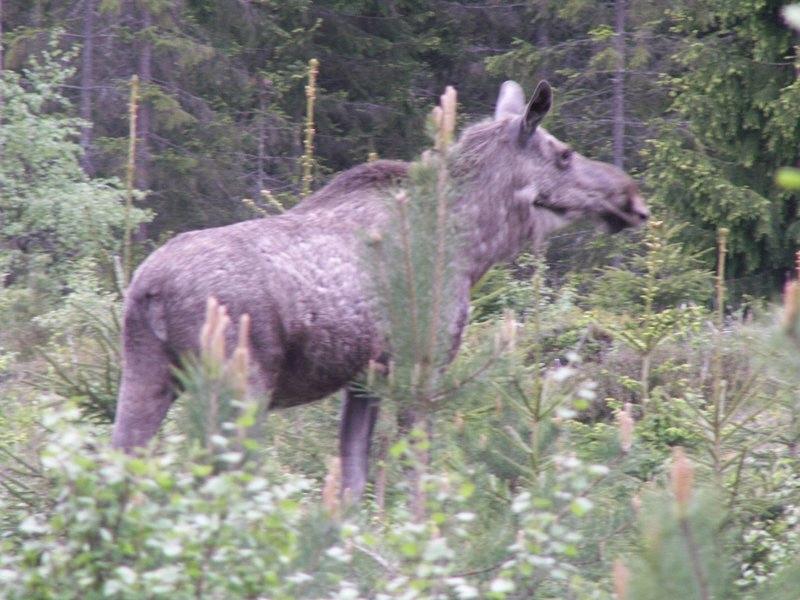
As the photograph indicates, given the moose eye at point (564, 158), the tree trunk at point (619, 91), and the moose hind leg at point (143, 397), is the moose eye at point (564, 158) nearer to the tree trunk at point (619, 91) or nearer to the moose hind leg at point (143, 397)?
the moose hind leg at point (143, 397)

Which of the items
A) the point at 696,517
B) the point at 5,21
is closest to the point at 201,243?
the point at 696,517

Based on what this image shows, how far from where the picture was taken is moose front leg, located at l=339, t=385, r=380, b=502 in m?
7.25

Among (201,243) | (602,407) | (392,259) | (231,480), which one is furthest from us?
(602,407)

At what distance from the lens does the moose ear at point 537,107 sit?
23.1 feet

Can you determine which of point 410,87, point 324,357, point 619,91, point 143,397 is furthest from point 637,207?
point 410,87

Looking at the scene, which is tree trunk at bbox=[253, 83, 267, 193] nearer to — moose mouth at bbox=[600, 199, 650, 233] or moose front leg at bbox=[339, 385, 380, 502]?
moose mouth at bbox=[600, 199, 650, 233]

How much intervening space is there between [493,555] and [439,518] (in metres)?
0.76

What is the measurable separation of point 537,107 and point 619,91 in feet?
46.7

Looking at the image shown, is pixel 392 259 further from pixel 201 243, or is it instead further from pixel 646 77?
pixel 646 77

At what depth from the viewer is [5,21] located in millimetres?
25156

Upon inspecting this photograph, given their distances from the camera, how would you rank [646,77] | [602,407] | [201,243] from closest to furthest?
1. [201,243]
2. [602,407]
3. [646,77]

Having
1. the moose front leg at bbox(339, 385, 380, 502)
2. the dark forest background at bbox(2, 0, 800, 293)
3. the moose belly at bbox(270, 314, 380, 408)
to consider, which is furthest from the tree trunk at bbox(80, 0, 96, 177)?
the moose belly at bbox(270, 314, 380, 408)

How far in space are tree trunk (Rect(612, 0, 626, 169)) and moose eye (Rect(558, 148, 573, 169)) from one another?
1233 cm

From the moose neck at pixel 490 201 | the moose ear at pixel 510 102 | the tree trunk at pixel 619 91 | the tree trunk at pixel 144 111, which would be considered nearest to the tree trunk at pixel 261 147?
the tree trunk at pixel 144 111
